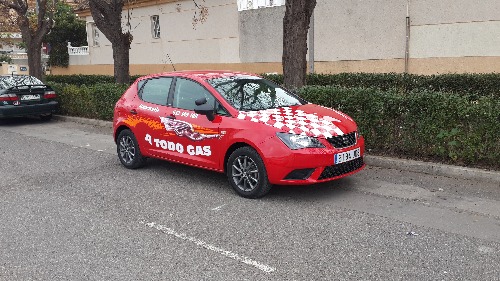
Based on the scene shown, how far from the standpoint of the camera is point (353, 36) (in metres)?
15.4

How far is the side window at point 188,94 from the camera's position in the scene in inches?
246

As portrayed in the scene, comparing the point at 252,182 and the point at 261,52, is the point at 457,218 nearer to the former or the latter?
the point at 252,182

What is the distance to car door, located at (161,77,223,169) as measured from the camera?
6.01 metres

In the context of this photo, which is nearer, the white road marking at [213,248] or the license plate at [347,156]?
the white road marking at [213,248]

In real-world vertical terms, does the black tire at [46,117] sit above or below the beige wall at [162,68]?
below

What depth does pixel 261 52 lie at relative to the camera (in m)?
18.6

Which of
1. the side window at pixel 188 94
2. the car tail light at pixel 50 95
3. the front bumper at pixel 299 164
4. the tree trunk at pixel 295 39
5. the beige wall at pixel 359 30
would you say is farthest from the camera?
the beige wall at pixel 359 30

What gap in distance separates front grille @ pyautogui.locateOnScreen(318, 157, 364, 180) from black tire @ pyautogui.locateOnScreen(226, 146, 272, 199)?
0.69 m

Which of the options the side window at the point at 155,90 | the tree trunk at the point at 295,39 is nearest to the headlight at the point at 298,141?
the side window at the point at 155,90

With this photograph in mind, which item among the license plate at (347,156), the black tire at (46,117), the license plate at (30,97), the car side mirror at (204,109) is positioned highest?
the car side mirror at (204,109)

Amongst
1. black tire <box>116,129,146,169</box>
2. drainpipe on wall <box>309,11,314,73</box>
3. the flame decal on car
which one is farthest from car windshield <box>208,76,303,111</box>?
drainpipe on wall <box>309,11,314,73</box>

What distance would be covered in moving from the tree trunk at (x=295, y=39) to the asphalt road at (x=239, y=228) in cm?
302

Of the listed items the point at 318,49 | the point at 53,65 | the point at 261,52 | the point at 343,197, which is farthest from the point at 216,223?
the point at 53,65

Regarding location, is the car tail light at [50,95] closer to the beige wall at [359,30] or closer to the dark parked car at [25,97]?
the dark parked car at [25,97]
